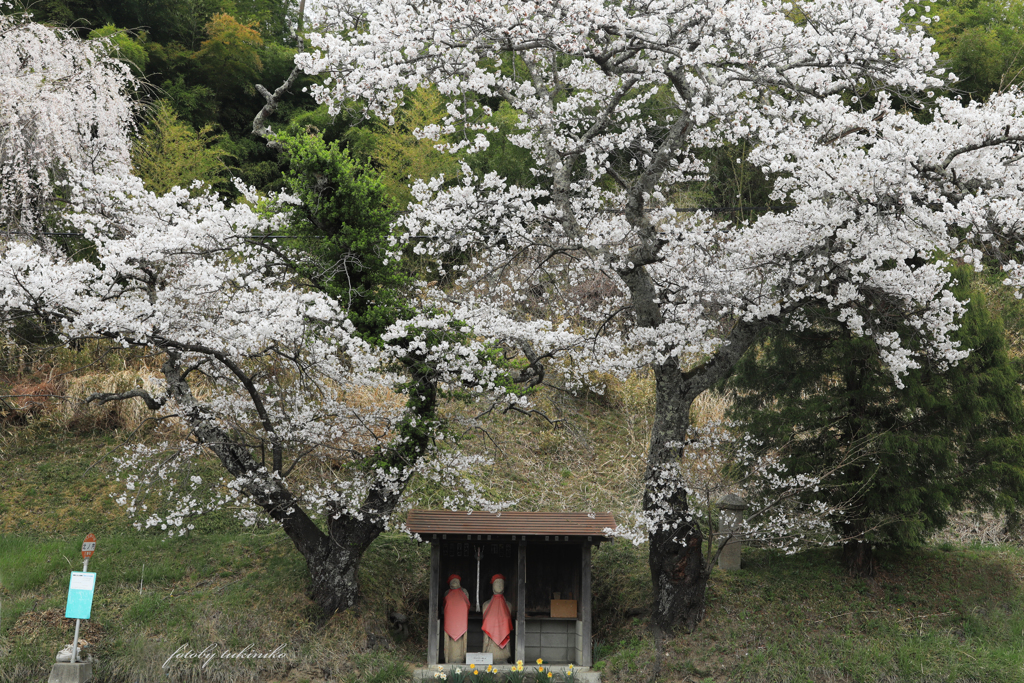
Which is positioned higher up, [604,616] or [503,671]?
[604,616]

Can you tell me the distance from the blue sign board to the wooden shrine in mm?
2906

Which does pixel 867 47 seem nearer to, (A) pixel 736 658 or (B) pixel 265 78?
(A) pixel 736 658

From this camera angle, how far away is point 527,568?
7.99 meters

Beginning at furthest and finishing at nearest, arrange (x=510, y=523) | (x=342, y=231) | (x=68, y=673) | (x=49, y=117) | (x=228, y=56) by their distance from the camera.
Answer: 1. (x=228, y=56)
2. (x=49, y=117)
3. (x=342, y=231)
4. (x=510, y=523)
5. (x=68, y=673)

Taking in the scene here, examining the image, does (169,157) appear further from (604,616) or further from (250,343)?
(604,616)

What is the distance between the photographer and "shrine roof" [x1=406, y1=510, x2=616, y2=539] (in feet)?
23.7

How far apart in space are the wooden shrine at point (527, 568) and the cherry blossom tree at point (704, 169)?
2.63 ft

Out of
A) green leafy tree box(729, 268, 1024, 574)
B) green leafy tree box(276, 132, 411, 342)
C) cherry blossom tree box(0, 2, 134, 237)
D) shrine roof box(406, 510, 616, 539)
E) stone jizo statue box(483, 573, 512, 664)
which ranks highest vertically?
cherry blossom tree box(0, 2, 134, 237)

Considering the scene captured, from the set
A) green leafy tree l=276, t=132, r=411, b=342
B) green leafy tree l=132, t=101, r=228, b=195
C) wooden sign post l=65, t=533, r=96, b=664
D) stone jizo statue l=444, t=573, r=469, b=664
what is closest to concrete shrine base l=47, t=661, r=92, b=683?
wooden sign post l=65, t=533, r=96, b=664

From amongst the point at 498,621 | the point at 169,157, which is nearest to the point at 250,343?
the point at 498,621

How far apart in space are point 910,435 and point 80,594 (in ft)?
26.7

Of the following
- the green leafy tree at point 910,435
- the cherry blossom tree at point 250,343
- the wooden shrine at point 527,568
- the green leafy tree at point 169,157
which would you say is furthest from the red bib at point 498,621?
the green leafy tree at point 169,157

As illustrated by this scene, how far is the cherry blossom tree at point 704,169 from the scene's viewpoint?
6039 mm

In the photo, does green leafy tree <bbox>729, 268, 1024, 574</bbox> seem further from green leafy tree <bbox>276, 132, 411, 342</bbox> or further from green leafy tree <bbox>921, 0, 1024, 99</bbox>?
green leafy tree <bbox>921, 0, 1024, 99</bbox>
